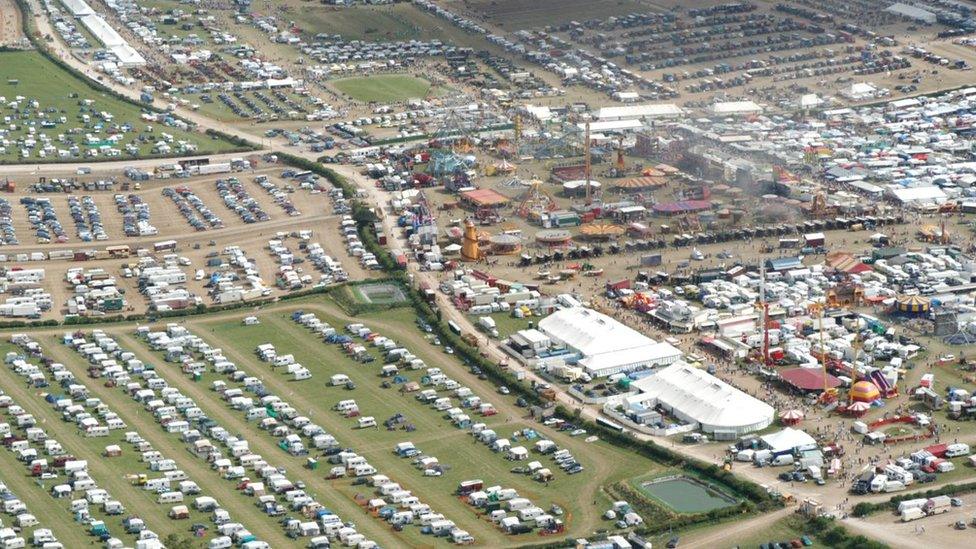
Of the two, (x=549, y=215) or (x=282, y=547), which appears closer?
(x=282, y=547)

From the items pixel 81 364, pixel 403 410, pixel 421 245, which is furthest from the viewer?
pixel 421 245

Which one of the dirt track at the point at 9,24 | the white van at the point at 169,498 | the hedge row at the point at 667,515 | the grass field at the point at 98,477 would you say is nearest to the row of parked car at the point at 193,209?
the grass field at the point at 98,477

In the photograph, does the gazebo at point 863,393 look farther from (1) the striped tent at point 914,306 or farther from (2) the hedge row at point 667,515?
(1) the striped tent at point 914,306

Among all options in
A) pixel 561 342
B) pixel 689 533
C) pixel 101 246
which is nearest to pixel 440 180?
pixel 101 246

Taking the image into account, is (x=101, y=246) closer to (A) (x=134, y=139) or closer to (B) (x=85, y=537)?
(A) (x=134, y=139)

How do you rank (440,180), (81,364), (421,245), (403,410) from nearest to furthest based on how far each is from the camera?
1. (403,410)
2. (81,364)
3. (421,245)
4. (440,180)

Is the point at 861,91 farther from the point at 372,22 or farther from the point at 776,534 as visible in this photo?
the point at 776,534

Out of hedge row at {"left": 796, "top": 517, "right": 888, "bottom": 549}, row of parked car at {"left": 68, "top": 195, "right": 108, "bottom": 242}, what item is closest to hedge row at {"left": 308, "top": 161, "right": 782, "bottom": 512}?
hedge row at {"left": 796, "top": 517, "right": 888, "bottom": 549}

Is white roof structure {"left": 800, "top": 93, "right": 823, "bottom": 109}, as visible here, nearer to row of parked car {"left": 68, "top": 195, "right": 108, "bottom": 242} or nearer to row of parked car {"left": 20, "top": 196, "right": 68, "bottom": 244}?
row of parked car {"left": 68, "top": 195, "right": 108, "bottom": 242}
